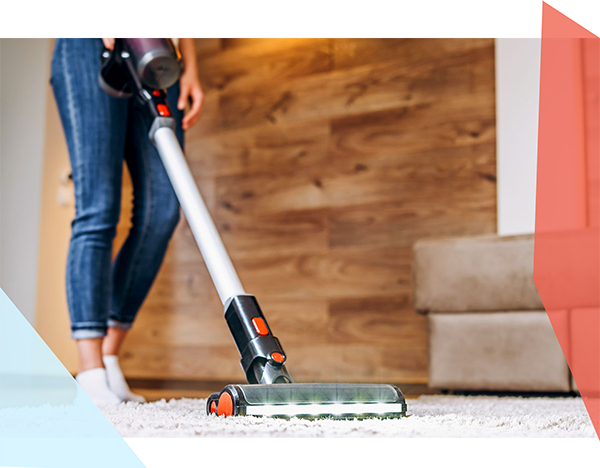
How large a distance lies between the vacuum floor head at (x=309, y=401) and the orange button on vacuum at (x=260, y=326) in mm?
94

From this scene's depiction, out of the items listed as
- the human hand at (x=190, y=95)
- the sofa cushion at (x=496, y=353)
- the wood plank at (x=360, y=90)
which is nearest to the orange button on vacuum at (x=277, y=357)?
the human hand at (x=190, y=95)

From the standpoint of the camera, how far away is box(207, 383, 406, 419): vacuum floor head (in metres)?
0.51

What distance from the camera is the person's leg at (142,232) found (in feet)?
3.40

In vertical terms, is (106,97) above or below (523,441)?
above

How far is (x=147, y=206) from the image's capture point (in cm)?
105

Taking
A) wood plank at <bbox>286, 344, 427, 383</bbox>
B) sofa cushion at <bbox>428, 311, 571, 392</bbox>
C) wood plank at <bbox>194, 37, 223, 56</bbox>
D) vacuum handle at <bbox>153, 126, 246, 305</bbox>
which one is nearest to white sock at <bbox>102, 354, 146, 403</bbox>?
vacuum handle at <bbox>153, 126, 246, 305</bbox>

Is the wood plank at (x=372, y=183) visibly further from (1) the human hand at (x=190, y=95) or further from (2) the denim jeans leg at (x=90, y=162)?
(2) the denim jeans leg at (x=90, y=162)

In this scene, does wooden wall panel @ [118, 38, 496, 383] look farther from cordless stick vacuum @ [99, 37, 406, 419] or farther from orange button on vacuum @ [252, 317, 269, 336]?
orange button on vacuum @ [252, 317, 269, 336]

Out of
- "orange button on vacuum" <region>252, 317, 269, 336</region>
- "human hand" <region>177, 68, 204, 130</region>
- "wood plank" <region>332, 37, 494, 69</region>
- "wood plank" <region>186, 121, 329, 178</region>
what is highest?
"wood plank" <region>332, 37, 494, 69</region>

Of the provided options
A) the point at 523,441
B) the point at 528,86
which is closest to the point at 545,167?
the point at 528,86

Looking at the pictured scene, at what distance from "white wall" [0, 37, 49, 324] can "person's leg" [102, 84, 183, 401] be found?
118 centimetres
